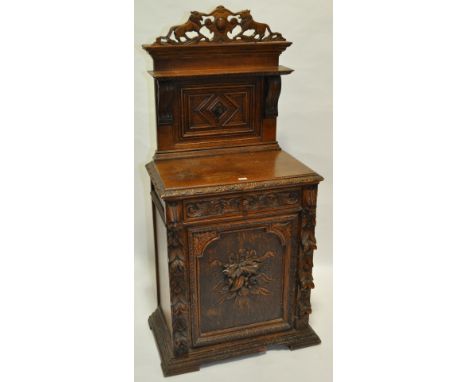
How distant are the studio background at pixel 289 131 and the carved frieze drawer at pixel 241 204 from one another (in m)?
0.72

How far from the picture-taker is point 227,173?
2.36m

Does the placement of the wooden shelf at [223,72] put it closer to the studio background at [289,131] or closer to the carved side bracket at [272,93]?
the carved side bracket at [272,93]

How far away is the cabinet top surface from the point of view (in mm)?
2209

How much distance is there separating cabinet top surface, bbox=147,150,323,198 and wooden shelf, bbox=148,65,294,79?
1.26 feet

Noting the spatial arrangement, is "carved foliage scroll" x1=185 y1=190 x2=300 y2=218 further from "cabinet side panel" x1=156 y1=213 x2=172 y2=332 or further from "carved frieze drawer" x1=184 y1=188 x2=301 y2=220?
"cabinet side panel" x1=156 y1=213 x2=172 y2=332

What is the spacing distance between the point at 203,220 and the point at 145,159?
0.97m

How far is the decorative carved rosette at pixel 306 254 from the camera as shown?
237 cm

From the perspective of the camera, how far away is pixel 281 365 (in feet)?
8.13

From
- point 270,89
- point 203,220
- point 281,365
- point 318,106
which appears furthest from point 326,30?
point 281,365

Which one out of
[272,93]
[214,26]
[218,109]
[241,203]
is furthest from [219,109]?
[241,203]

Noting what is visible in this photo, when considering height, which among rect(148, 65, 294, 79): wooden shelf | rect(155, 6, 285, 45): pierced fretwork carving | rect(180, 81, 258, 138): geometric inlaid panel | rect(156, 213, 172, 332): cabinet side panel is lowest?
rect(156, 213, 172, 332): cabinet side panel

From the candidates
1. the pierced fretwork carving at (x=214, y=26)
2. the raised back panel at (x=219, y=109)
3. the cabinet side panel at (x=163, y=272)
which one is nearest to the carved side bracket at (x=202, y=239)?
the cabinet side panel at (x=163, y=272)

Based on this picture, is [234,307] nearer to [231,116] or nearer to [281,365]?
[281,365]

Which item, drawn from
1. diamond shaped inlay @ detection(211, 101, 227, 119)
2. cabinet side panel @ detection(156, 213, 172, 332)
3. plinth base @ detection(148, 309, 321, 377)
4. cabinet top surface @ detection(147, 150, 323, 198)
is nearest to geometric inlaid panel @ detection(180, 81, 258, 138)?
diamond shaped inlay @ detection(211, 101, 227, 119)
